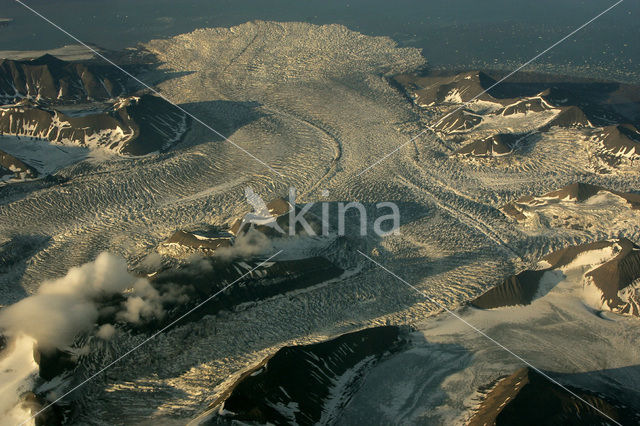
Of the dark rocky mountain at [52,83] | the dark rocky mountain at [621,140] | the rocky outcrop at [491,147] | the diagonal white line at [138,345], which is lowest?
the diagonal white line at [138,345]

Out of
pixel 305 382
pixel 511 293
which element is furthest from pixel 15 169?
pixel 511 293

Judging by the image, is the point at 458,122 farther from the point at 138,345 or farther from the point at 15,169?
the point at 15,169

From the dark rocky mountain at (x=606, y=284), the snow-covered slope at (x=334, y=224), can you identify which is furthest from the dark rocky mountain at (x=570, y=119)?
the dark rocky mountain at (x=606, y=284)

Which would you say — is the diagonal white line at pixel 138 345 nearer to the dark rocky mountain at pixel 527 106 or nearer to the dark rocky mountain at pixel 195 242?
the dark rocky mountain at pixel 195 242

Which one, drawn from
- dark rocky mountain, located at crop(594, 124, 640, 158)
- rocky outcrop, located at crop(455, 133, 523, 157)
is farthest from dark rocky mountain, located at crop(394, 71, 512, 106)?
dark rocky mountain, located at crop(594, 124, 640, 158)

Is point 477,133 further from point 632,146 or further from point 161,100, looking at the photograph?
point 161,100

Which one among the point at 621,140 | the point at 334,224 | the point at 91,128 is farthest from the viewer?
the point at 91,128
